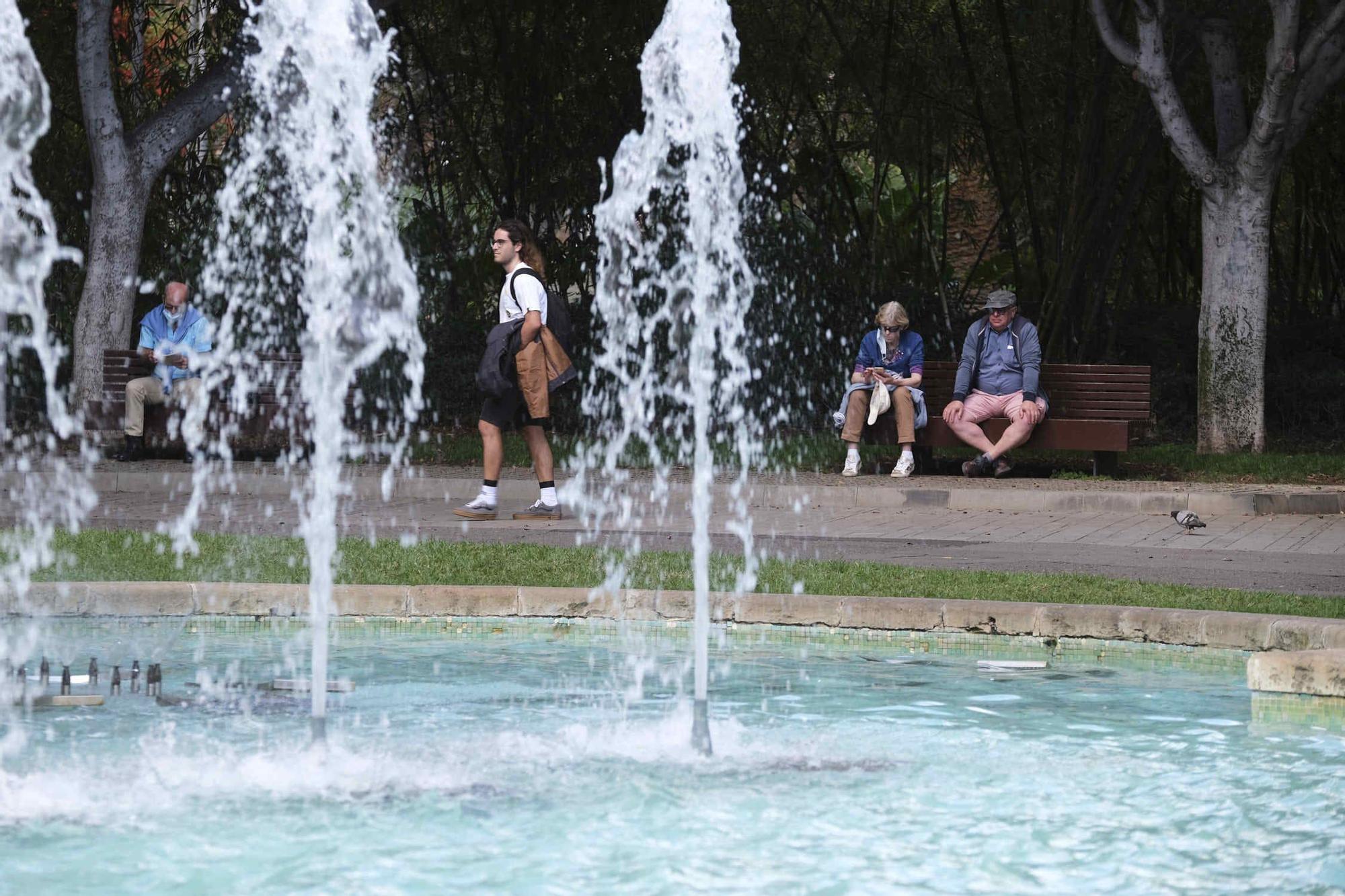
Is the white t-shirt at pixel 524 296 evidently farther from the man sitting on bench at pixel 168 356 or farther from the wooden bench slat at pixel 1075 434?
the man sitting on bench at pixel 168 356

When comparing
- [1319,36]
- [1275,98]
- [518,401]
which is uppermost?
[1319,36]

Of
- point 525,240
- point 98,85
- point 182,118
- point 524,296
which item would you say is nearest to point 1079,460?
point 524,296

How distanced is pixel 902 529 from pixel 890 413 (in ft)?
11.9

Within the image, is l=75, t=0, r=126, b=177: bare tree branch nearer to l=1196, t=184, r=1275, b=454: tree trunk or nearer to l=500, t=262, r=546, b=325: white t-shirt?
l=500, t=262, r=546, b=325: white t-shirt

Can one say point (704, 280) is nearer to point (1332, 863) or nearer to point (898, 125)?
point (1332, 863)

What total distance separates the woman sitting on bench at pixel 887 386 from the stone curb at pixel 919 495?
4.11 ft

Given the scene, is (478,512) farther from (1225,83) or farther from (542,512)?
(1225,83)

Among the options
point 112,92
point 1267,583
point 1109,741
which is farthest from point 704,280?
point 112,92

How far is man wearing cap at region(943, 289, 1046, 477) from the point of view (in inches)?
593

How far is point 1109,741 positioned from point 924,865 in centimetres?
170

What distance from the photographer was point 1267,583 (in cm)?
904

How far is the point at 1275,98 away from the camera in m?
15.6

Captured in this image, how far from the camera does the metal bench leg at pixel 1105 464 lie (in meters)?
15.6

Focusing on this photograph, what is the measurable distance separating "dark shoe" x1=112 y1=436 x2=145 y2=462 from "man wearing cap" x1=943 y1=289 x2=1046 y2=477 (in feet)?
22.9
